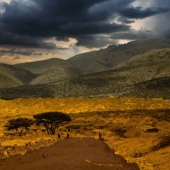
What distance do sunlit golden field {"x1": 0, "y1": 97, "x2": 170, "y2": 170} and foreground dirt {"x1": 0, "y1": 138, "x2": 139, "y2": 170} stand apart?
8.71ft

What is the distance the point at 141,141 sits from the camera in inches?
1367

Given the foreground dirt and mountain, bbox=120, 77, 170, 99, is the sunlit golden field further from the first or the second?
mountain, bbox=120, 77, 170, 99

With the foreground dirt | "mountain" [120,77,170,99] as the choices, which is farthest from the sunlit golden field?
"mountain" [120,77,170,99]

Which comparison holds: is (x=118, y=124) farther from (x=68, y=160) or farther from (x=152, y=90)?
(x=152, y=90)

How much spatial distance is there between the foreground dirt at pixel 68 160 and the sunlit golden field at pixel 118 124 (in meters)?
2.66

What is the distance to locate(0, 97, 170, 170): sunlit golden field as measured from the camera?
30.7m

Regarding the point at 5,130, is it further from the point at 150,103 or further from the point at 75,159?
the point at 150,103

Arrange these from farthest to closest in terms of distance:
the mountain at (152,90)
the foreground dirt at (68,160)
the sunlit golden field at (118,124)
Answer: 1. the mountain at (152,90)
2. the sunlit golden field at (118,124)
3. the foreground dirt at (68,160)

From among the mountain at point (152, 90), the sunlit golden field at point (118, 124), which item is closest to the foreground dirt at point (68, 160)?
the sunlit golden field at point (118, 124)

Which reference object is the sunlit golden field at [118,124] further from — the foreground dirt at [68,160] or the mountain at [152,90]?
the mountain at [152,90]

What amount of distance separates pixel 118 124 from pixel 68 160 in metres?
34.5

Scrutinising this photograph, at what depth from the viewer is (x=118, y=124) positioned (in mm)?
59156

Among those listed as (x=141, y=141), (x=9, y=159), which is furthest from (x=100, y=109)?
(x=9, y=159)

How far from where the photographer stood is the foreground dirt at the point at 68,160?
2381cm
